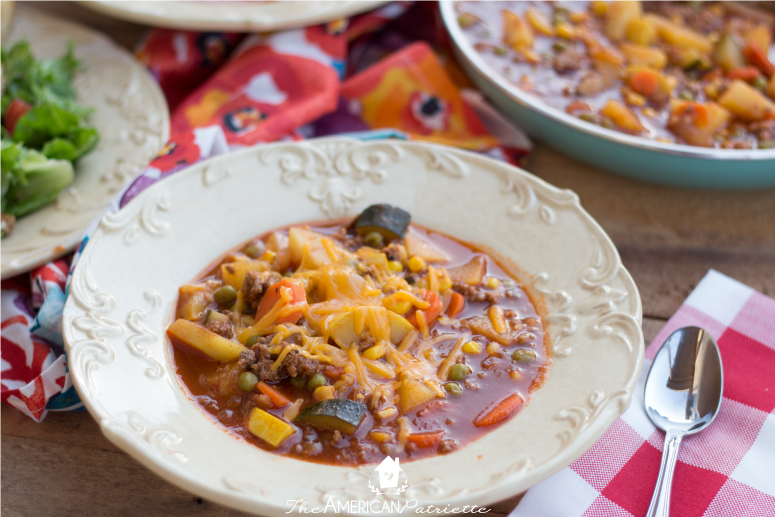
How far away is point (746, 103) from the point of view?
4336mm

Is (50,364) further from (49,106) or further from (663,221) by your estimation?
(663,221)

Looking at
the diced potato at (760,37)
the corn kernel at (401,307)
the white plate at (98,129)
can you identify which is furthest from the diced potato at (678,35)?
the white plate at (98,129)

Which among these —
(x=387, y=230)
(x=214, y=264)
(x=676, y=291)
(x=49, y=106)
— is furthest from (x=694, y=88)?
(x=49, y=106)

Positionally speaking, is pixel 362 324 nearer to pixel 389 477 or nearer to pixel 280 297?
pixel 280 297

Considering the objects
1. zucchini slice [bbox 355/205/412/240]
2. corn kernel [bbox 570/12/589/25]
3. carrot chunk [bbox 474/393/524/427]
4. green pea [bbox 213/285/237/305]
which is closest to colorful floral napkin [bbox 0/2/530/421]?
zucchini slice [bbox 355/205/412/240]

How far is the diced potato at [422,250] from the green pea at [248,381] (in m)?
1.09

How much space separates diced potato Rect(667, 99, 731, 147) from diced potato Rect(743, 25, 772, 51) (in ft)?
3.53

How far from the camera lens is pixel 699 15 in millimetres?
5211

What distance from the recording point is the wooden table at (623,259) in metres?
2.74

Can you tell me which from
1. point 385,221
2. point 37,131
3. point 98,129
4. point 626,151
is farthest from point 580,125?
point 37,131

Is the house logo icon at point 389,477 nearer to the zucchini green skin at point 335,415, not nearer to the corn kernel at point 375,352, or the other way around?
the zucchini green skin at point 335,415

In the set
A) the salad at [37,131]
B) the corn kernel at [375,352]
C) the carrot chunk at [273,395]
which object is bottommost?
the carrot chunk at [273,395]

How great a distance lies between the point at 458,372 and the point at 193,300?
51.9 inches

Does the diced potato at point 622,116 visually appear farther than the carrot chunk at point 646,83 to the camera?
No
